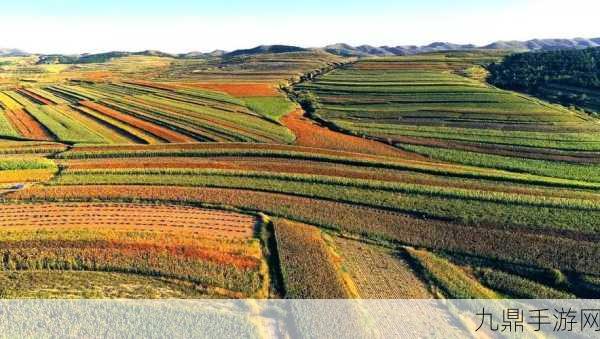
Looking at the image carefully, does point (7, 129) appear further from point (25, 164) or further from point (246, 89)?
point (246, 89)

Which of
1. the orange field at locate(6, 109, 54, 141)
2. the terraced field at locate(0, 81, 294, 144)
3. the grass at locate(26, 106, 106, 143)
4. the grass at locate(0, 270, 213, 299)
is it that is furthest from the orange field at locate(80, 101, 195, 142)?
the grass at locate(0, 270, 213, 299)

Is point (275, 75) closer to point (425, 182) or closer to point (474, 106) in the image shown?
point (474, 106)

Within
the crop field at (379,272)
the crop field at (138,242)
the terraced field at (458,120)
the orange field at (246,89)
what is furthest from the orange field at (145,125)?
the crop field at (379,272)

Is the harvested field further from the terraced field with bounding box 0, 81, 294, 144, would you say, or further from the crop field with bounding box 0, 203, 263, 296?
the terraced field with bounding box 0, 81, 294, 144

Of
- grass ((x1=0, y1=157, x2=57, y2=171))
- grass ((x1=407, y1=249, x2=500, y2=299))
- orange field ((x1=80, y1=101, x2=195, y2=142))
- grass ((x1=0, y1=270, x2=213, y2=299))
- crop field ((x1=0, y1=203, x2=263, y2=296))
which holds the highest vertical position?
orange field ((x1=80, y1=101, x2=195, y2=142))

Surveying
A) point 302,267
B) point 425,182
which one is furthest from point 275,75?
point 302,267

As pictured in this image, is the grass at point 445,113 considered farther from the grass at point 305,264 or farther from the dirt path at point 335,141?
the grass at point 305,264
